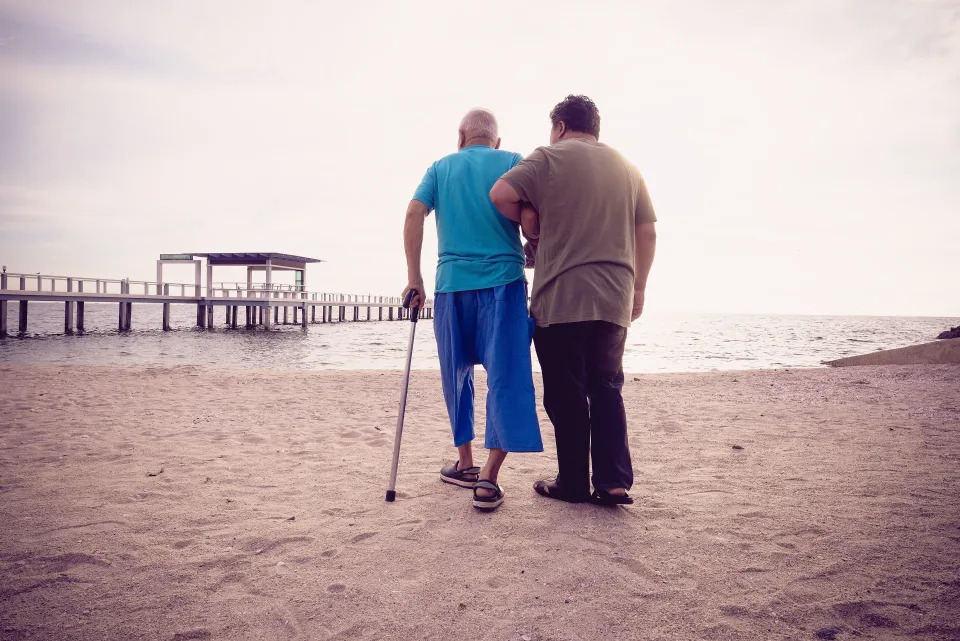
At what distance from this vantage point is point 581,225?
8.15ft

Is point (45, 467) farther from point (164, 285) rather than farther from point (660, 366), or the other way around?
point (164, 285)

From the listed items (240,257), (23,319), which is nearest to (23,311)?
(23,319)

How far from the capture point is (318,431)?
451 cm

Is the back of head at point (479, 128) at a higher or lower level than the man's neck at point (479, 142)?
higher

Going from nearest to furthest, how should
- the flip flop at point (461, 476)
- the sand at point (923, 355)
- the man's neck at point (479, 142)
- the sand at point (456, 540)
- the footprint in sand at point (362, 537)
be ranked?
1. the sand at point (456, 540)
2. the footprint in sand at point (362, 537)
3. the man's neck at point (479, 142)
4. the flip flop at point (461, 476)
5. the sand at point (923, 355)

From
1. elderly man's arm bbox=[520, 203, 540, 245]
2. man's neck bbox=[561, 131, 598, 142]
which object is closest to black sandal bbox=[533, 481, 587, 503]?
elderly man's arm bbox=[520, 203, 540, 245]

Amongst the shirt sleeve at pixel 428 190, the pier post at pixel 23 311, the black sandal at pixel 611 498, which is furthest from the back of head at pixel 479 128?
the pier post at pixel 23 311

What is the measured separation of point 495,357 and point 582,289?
534 millimetres

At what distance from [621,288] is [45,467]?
11.9ft

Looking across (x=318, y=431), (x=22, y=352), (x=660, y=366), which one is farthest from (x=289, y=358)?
(x=318, y=431)

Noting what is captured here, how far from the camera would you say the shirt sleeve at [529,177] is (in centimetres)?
248

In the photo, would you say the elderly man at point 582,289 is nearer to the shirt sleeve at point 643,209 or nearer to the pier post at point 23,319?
the shirt sleeve at point 643,209

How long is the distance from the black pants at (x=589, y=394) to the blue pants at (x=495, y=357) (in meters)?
0.12

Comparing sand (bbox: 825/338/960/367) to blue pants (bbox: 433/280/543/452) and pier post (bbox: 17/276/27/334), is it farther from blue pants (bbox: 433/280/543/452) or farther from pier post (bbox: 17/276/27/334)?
pier post (bbox: 17/276/27/334)
